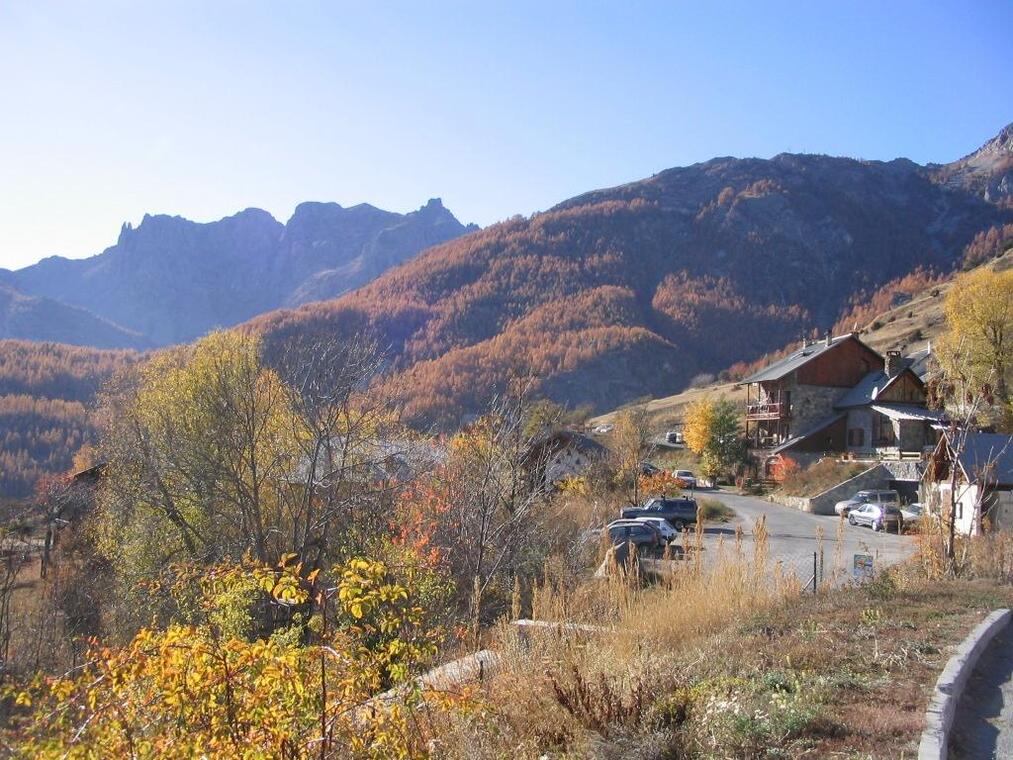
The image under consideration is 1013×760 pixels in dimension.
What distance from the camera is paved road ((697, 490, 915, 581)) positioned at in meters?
17.0

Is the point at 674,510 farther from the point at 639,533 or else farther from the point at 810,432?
the point at 810,432

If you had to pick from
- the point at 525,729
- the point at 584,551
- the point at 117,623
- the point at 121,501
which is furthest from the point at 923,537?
the point at 121,501

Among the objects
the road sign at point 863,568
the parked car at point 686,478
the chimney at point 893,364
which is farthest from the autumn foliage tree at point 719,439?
the road sign at point 863,568

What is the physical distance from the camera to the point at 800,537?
27.5 metres

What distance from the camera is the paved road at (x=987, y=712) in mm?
4891

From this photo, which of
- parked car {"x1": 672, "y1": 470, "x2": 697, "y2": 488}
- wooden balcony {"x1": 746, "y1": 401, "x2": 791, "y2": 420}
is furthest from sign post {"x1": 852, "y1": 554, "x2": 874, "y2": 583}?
wooden balcony {"x1": 746, "y1": 401, "x2": 791, "y2": 420}

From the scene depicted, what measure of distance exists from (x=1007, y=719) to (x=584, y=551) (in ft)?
34.1

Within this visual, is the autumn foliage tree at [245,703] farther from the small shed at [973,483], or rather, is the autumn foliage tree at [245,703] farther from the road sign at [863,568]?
the small shed at [973,483]

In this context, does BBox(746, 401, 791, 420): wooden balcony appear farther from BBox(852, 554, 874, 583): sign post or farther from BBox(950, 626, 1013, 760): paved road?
BBox(950, 626, 1013, 760): paved road

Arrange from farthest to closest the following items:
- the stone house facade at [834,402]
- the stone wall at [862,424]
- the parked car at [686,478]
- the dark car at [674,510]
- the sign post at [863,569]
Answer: the stone wall at [862,424] < the parked car at [686,478] < the stone house facade at [834,402] < the dark car at [674,510] < the sign post at [863,569]

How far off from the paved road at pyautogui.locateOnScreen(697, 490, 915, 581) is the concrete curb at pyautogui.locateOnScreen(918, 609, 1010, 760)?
13.0ft

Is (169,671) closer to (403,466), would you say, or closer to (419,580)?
(419,580)

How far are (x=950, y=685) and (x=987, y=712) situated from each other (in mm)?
467

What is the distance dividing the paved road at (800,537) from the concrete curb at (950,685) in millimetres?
3952
